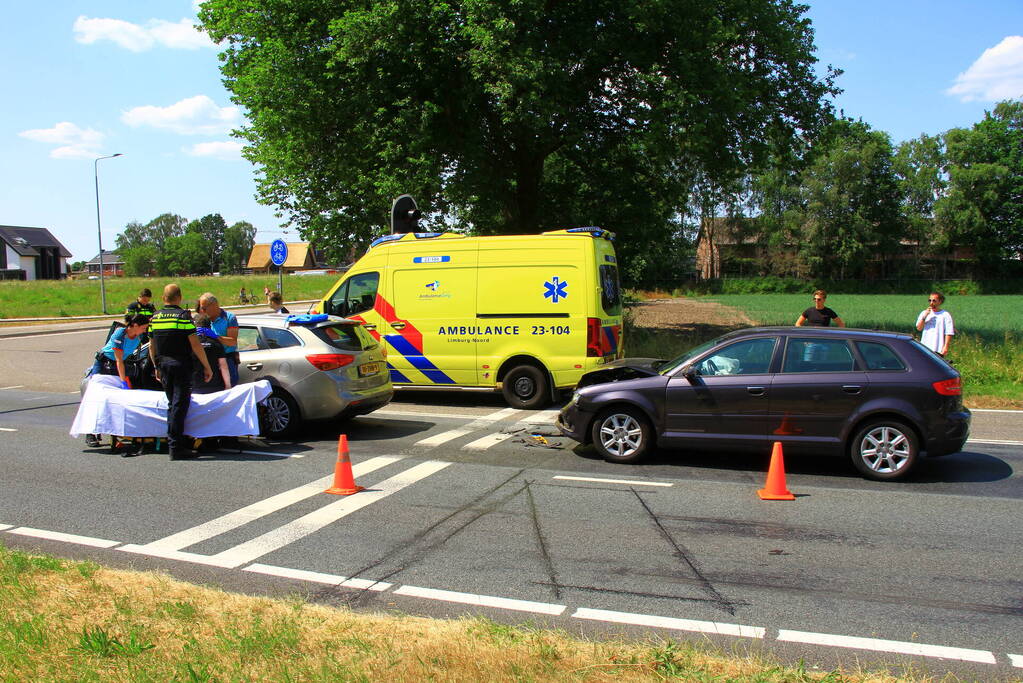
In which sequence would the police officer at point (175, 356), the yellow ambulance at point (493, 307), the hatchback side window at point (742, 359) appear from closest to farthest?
the hatchback side window at point (742, 359) → the police officer at point (175, 356) → the yellow ambulance at point (493, 307)

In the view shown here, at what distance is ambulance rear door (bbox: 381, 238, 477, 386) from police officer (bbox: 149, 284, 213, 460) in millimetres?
4387

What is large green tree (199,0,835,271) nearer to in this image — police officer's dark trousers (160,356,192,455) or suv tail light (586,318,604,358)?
suv tail light (586,318,604,358)

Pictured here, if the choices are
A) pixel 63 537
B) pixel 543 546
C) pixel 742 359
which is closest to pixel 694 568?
pixel 543 546

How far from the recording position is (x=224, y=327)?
926cm

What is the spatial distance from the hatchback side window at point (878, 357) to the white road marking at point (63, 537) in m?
6.92

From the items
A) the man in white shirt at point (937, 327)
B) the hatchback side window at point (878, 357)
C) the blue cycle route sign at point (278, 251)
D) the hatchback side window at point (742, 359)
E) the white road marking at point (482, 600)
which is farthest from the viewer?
the blue cycle route sign at point (278, 251)

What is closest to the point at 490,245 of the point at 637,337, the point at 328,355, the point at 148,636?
the point at 328,355

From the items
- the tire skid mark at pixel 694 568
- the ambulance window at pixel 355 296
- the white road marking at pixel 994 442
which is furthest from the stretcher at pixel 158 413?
the white road marking at pixel 994 442

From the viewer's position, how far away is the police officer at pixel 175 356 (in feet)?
27.2

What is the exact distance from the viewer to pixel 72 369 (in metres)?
17.8

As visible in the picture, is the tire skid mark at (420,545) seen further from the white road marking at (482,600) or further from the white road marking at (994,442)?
the white road marking at (994,442)

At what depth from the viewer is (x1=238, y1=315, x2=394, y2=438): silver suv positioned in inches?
371

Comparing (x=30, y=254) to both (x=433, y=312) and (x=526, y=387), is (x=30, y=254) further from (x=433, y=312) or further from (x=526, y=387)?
(x=526, y=387)

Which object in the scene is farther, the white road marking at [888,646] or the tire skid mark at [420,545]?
the tire skid mark at [420,545]
